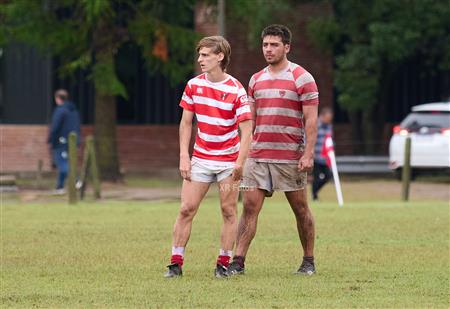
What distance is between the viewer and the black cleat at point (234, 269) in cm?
1148

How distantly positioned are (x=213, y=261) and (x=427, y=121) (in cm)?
Result: 1856

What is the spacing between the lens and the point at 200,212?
19.9 meters

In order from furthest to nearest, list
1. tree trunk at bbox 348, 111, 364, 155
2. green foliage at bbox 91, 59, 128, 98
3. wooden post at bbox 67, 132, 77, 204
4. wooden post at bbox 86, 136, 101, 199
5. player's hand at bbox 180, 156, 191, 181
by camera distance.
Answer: tree trunk at bbox 348, 111, 364, 155, green foliage at bbox 91, 59, 128, 98, wooden post at bbox 86, 136, 101, 199, wooden post at bbox 67, 132, 77, 204, player's hand at bbox 180, 156, 191, 181

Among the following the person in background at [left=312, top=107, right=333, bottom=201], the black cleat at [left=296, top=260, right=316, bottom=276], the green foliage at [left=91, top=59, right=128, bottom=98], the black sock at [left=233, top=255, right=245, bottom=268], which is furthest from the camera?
the green foliage at [left=91, top=59, right=128, bottom=98]

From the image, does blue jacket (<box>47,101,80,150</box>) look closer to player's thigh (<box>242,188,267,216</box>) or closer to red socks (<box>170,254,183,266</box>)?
player's thigh (<box>242,188,267,216</box>)

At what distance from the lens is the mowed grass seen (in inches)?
398

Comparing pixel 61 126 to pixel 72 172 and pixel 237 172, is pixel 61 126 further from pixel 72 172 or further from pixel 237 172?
pixel 237 172

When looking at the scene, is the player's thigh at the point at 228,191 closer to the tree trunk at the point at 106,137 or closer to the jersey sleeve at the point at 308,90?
the jersey sleeve at the point at 308,90

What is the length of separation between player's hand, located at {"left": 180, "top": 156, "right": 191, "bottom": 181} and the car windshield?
1973cm

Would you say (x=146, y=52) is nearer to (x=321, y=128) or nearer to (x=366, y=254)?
(x=321, y=128)

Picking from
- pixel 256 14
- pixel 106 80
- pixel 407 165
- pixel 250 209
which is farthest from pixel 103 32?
pixel 250 209

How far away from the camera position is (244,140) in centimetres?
1109

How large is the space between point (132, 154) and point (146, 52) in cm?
547

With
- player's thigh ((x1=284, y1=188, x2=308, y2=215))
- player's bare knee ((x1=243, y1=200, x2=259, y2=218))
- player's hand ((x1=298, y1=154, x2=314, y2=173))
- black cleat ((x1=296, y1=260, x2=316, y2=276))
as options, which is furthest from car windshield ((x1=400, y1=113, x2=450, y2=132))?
player's hand ((x1=298, y1=154, x2=314, y2=173))
